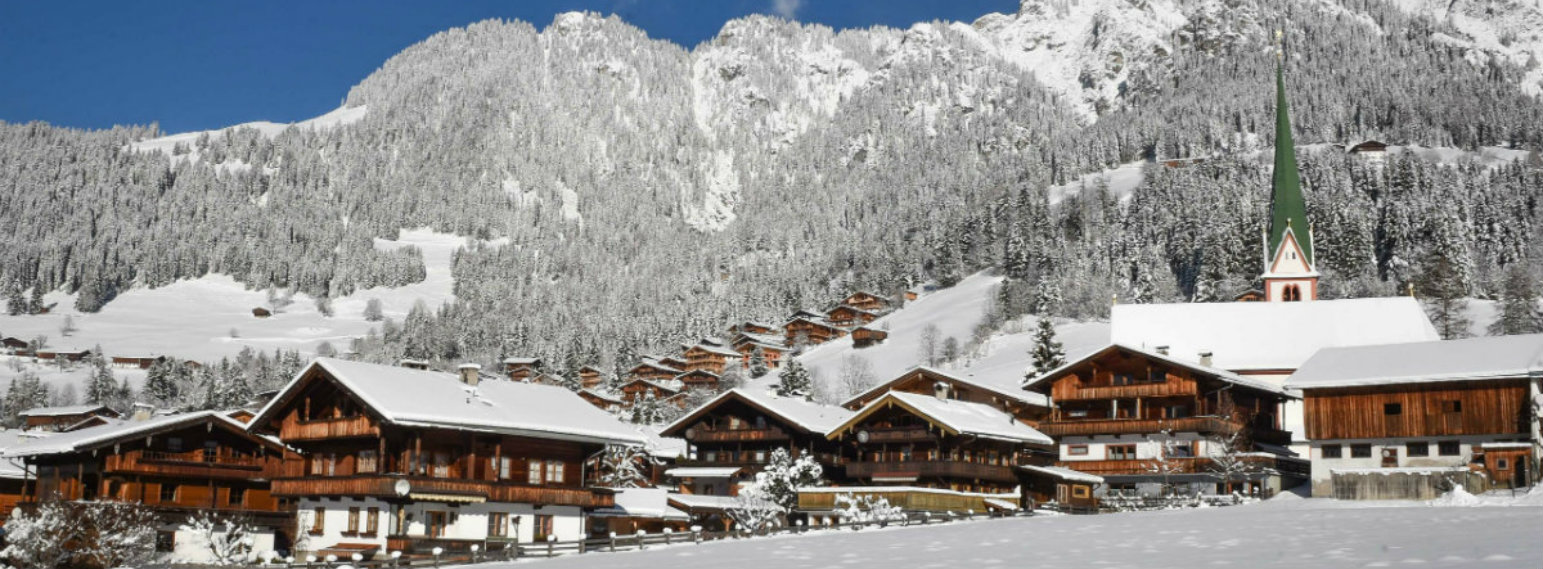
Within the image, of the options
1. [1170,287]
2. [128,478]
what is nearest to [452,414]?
[128,478]

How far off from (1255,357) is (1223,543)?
53.9m

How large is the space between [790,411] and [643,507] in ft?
47.2

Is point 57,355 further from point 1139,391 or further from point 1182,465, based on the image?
point 1182,465

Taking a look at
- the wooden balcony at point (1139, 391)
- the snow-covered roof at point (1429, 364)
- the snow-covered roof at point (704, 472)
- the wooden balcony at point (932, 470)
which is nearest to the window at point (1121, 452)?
the wooden balcony at point (1139, 391)

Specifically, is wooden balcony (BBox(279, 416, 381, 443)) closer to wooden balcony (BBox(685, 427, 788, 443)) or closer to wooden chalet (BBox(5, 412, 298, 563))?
wooden chalet (BBox(5, 412, 298, 563))

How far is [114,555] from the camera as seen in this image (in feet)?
158

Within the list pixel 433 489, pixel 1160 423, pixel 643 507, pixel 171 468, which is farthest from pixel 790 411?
pixel 171 468

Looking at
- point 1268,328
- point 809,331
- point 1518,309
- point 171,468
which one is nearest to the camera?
point 171,468

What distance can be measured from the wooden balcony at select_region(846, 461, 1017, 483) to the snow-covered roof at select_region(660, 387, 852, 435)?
365 centimetres

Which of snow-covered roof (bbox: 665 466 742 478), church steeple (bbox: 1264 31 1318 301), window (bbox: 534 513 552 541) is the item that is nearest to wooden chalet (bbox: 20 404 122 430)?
snow-covered roof (bbox: 665 466 742 478)

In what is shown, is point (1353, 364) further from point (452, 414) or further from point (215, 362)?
point (215, 362)

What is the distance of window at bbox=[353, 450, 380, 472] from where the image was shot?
170 ft

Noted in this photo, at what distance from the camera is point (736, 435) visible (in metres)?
73.8

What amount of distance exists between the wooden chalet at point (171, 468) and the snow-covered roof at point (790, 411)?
913 inches
